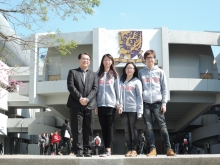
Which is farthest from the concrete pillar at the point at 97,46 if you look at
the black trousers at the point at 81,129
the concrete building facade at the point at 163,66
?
the black trousers at the point at 81,129

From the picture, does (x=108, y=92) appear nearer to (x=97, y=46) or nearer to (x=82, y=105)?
(x=82, y=105)

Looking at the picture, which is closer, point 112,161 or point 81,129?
point 112,161

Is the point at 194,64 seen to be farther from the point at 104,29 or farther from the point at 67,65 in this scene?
the point at 67,65

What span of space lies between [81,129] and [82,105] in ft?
1.28

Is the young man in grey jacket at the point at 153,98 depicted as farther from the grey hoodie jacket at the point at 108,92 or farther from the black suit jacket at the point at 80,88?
the black suit jacket at the point at 80,88

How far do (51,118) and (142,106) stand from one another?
93.4 feet

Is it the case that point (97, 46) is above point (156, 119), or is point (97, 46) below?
above

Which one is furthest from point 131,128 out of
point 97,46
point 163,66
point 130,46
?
point 97,46

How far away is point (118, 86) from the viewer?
5938mm

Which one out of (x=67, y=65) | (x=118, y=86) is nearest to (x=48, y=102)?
(x=67, y=65)

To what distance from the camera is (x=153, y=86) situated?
19.4 feet

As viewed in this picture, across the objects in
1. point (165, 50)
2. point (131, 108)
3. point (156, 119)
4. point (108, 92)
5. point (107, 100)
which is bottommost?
point (156, 119)

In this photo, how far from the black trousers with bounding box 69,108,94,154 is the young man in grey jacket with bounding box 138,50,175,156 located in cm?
95

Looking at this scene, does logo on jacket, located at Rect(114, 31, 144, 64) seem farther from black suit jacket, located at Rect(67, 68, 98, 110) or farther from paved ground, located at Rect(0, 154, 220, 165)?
paved ground, located at Rect(0, 154, 220, 165)
